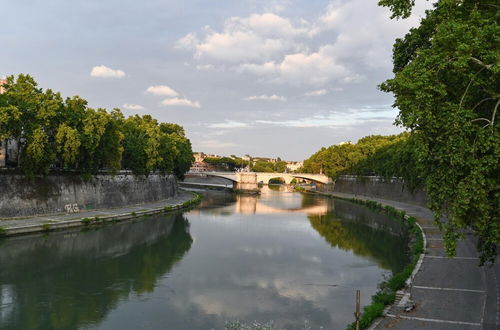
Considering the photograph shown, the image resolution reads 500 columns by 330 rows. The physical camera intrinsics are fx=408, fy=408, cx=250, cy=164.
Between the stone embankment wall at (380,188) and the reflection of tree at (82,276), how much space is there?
104ft

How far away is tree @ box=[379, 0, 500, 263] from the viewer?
9789mm

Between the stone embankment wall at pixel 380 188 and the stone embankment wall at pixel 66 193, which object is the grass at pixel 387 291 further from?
the stone embankment wall at pixel 66 193

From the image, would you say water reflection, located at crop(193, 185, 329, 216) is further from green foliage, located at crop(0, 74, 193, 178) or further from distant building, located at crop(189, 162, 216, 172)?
distant building, located at crop(189, 162, 216, 172)

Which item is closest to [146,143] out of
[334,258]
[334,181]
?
[334,258]

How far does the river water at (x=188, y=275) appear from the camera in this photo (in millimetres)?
14461

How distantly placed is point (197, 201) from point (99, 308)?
46.1m

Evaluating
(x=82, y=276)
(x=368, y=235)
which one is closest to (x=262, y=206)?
(x=368, y=235)

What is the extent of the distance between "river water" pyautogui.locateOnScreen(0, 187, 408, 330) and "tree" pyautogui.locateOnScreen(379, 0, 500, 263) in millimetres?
6089

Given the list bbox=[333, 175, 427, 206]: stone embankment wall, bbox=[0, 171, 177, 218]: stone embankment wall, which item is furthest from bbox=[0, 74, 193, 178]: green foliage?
bbox=[333, 175, 427, 206]: stone embankment wall

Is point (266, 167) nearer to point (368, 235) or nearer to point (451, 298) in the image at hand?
point (368, 235)

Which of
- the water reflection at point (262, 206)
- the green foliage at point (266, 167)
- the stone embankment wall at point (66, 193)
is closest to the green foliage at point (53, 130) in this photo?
the stone embankment wall at point (66, 193)

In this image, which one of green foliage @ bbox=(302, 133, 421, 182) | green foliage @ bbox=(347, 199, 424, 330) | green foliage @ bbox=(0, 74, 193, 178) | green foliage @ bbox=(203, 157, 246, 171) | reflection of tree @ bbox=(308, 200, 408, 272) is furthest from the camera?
green foliage @ bbox=(203, 157, 246, 171)

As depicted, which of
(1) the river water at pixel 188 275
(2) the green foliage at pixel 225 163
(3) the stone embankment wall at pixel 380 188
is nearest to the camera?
(1) the river water at pixel 188 275

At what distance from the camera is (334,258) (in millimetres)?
24938
